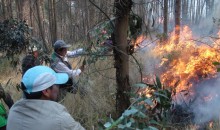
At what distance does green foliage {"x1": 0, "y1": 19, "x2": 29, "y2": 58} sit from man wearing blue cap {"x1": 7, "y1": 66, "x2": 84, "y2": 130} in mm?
5252

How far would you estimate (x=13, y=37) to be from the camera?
714cm

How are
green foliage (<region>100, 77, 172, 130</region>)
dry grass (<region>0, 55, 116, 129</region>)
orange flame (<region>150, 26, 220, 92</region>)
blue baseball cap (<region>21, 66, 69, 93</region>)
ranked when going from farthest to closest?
orange flame (<region>150, 26, 220, 92</region>)
dry grass (<region>0, 55, 116, 129</region>)
green foliage (<region>100, 77, 172, 130</region>)
blue baseball cap (<region>21, 66, 69, 93</region>)

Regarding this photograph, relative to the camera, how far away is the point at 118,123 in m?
2.57

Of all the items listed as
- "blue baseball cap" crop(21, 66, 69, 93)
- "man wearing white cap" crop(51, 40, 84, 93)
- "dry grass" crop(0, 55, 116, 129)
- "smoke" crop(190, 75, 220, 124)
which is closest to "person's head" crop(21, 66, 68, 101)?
"blue baseball cap" crop(21, 66, 69, 93)

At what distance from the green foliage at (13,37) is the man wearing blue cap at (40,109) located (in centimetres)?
525

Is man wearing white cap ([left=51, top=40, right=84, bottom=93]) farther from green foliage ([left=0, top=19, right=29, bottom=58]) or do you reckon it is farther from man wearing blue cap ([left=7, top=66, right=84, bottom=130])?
man wearing blue cap ([left=7, top=66, right=84, bottom=130])

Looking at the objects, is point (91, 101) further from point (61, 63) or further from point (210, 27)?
point (210, 27)

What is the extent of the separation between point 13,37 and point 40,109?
213 inches

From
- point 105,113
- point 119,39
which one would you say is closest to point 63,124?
point 119,39

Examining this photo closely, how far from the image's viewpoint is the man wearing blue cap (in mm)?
2049

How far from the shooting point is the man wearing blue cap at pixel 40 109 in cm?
205

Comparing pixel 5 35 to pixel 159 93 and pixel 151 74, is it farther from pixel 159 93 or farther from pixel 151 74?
pixel 159 93

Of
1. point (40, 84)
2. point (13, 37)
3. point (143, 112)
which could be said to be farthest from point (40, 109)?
point (13, 37)

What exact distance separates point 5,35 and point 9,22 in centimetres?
40
